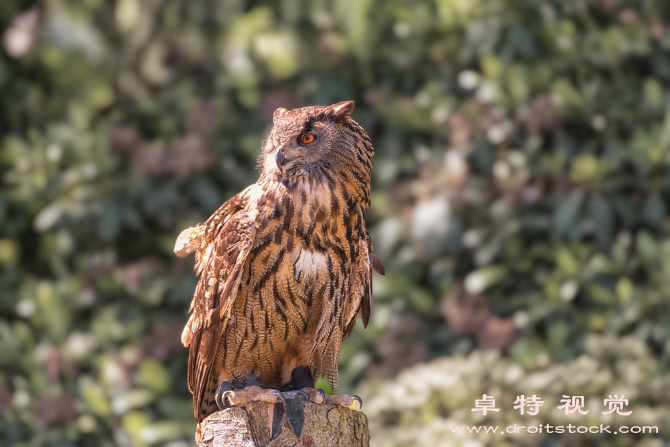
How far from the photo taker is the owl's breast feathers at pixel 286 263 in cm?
223

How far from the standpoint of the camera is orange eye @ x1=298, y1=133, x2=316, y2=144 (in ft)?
7.23

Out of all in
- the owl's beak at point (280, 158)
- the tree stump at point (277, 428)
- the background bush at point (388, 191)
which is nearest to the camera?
the tree stump at point (277, 428)

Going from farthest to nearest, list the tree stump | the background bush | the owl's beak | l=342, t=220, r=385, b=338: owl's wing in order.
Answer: the background bush → l=342, t=220, r=385, b=338: owl's wing → the owl's beak → the tree stump

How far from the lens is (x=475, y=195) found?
4113 millimetres

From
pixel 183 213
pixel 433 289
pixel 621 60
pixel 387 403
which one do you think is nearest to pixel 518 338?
pixel 433 289

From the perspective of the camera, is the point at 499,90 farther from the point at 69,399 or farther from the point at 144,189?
the point at 69,399

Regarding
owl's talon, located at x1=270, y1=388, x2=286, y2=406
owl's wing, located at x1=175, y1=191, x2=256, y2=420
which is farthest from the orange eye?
owl's talon, located at x1=270, y1=388, x2=286, y2=406

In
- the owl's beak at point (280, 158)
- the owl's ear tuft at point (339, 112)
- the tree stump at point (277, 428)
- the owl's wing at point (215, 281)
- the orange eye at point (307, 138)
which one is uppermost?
the owl's ear tuft at point (339, 112)

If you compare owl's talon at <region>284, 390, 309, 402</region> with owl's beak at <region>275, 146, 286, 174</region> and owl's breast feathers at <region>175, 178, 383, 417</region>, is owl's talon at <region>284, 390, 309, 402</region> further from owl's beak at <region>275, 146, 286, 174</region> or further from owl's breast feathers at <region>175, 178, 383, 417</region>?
owl's beak at <region>275, 146, 286, 174</region>

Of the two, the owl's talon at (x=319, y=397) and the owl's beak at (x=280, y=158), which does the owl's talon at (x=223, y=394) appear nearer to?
the owl's talon at (x=319, y=397)

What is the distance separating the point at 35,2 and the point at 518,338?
351cm

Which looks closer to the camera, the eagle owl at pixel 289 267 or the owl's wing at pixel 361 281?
the eagle owl at pixel 289 267

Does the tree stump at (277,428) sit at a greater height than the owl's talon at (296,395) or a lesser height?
lesser

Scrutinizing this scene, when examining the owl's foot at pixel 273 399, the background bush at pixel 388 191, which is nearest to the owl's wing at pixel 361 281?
the owl's foot at pixel 273 399
